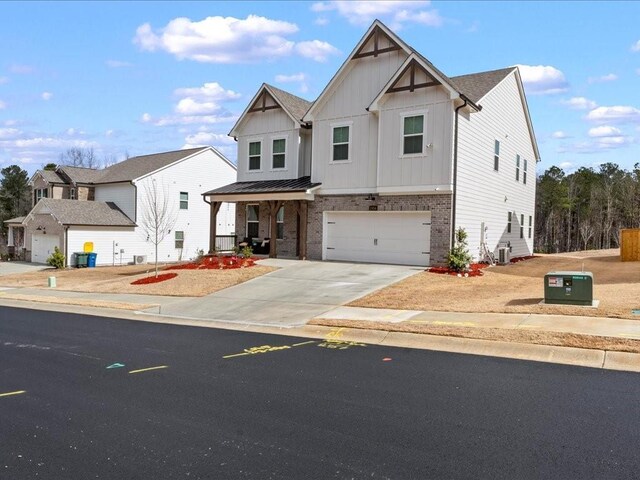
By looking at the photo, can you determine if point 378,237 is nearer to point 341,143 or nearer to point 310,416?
point 341,143

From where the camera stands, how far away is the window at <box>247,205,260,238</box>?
87.7 ft

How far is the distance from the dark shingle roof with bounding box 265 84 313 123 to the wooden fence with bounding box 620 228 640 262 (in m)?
16.2

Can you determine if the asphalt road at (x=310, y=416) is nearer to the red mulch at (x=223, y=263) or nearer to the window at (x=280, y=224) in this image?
the red mulch at (x=223, y=263)

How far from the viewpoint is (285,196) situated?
2316 cm

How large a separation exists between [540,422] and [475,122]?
704 inches

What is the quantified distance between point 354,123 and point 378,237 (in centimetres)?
506

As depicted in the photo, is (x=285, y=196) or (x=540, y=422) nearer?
(x=540, y=422)

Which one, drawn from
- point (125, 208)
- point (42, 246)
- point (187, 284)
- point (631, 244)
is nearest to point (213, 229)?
point (187, 284)

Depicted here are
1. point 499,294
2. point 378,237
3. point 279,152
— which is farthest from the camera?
point 279,152

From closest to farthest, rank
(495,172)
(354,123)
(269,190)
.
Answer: (354,123) → (269,190) → (495,172)

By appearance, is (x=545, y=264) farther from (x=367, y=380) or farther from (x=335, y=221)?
(x=367, y=380)

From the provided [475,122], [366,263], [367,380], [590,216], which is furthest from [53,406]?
[590,216]

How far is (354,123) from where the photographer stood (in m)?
22.3

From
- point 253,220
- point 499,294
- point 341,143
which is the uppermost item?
point 341,143
